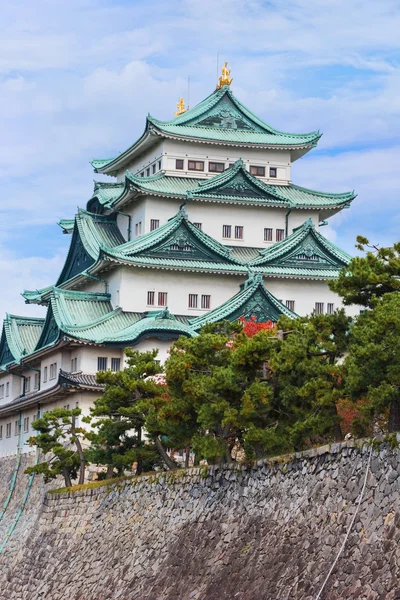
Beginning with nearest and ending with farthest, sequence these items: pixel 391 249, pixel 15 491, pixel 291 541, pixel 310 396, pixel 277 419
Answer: pixel 291 541, pixel 391 249, pixel 310 396, pixel 277 419, pixel 15 491

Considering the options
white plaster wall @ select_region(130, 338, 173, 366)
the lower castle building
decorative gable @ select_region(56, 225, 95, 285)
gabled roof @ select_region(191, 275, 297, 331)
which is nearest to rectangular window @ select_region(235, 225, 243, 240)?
the lower castle building

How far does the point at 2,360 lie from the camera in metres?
61.7

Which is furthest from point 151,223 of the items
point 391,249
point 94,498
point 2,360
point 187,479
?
point 391,249

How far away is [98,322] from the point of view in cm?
5131

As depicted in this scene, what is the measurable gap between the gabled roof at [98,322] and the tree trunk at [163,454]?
11817 millimetres

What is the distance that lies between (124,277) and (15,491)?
9872mm

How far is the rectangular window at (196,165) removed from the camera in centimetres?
5791

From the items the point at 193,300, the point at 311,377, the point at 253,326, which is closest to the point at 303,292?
the point at 193,300

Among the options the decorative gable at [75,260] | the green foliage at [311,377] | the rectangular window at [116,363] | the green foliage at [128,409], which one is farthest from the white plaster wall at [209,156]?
the green foliage at [311,377]

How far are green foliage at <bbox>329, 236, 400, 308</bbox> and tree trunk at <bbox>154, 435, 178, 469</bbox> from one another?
10307mm

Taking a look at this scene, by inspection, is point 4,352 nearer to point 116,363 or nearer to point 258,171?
point 116,363

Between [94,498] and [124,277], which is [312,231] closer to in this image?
[124,277]

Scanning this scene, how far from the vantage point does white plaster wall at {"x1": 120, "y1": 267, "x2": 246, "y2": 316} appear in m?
53.3

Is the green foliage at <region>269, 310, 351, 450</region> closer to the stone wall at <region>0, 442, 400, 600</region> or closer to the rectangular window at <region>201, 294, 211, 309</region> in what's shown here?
the stone wall at <region>0, 442, 400, 600</region>
